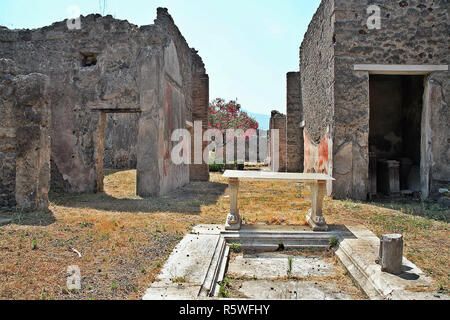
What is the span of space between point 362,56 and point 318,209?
478 cm

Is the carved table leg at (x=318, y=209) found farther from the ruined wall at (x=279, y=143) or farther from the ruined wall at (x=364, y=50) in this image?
the ruined wall at (x=279, y=143)

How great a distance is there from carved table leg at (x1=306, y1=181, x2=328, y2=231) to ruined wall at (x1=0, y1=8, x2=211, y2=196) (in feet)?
13.1

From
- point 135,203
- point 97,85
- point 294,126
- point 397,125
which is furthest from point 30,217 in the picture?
point 294,126

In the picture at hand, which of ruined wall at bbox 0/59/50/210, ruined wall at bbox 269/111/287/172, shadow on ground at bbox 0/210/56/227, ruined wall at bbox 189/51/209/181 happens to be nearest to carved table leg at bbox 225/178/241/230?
shadow on ground at bbox 0/210/56/227

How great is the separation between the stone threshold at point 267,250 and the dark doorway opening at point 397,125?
569 cm

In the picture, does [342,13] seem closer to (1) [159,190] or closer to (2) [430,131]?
(2) [430,131]

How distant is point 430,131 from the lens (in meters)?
7.93

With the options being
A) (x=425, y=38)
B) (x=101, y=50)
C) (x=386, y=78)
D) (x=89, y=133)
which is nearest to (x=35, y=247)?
(x=89, y=133)

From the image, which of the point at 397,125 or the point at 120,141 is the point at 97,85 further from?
the point at 397,125

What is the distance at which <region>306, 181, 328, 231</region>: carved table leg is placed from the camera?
196 inches

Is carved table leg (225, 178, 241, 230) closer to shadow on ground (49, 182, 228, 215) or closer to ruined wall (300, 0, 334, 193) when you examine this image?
shadow on ground (49, 182, 228, 215)

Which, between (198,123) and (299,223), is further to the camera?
(198,123)

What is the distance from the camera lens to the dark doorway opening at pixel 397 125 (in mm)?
9852
